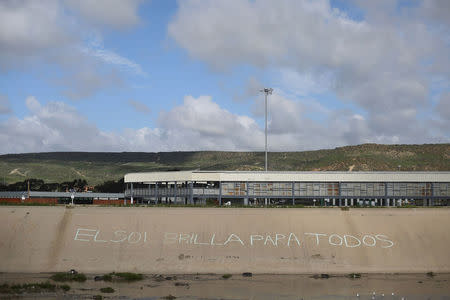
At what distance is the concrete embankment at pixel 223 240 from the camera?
172 ft

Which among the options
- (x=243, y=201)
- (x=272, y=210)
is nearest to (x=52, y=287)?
(x=272, y=210)

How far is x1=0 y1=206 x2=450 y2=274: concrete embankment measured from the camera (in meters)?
52.5

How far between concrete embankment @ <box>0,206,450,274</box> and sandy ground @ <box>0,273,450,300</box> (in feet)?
5.53

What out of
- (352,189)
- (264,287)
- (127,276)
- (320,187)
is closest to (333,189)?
(320,187)

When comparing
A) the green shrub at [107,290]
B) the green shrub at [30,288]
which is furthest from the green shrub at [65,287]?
the green shrub at [107,290]

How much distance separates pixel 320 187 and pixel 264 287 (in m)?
44.5

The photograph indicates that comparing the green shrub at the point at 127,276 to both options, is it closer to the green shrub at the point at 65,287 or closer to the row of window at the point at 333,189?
the green shrub at the point at 65,287

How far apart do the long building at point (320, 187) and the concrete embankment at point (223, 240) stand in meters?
26.1

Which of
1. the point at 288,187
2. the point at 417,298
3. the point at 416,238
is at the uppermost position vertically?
the point at 288,187

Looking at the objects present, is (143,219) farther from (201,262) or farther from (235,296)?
(235,296)

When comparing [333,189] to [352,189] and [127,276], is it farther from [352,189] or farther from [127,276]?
[127,276]

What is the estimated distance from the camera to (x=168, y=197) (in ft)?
315

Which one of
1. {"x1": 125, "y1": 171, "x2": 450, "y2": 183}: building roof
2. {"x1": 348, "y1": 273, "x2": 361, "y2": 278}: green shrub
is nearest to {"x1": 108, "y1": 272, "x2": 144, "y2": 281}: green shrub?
{"x1": 348, "y1": 273, "x2": 361, "y2": 278}: green shrub

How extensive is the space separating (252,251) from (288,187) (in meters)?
36.3
